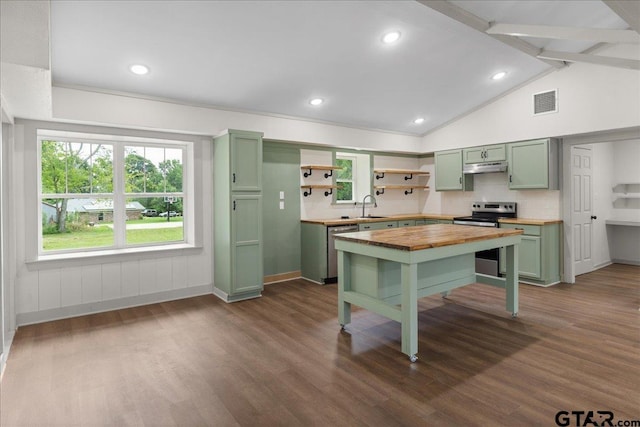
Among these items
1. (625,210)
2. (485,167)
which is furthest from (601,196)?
(485,167)

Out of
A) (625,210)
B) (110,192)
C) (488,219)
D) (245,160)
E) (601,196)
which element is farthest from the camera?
(625,210)

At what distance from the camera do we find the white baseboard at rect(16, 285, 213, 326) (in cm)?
377

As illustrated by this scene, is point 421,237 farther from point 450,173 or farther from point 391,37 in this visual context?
point 450,173

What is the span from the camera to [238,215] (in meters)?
4.55

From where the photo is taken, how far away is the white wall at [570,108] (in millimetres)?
4508

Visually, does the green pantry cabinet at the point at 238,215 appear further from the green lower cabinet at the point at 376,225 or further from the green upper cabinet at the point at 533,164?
the green upper cabinet at the point at 533,164

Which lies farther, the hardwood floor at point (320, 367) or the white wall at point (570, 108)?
the white wall at point (570, 108)

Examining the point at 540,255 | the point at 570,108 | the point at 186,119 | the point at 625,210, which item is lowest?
the point at 540,255

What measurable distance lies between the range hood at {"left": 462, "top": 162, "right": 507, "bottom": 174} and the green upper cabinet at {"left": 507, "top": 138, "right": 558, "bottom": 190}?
117 mm

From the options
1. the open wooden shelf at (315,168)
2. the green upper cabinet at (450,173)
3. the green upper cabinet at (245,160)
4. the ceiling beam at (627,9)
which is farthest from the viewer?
the green upper cabinet at (450,173)

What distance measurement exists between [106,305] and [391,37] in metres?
4.27

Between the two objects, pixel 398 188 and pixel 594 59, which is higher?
pixel 594 59

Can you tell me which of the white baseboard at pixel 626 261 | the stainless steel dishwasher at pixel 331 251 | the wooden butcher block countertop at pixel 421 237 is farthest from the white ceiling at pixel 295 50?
the white baseboard at pixel 626 261

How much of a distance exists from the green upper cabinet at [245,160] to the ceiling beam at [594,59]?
3.66 metres
